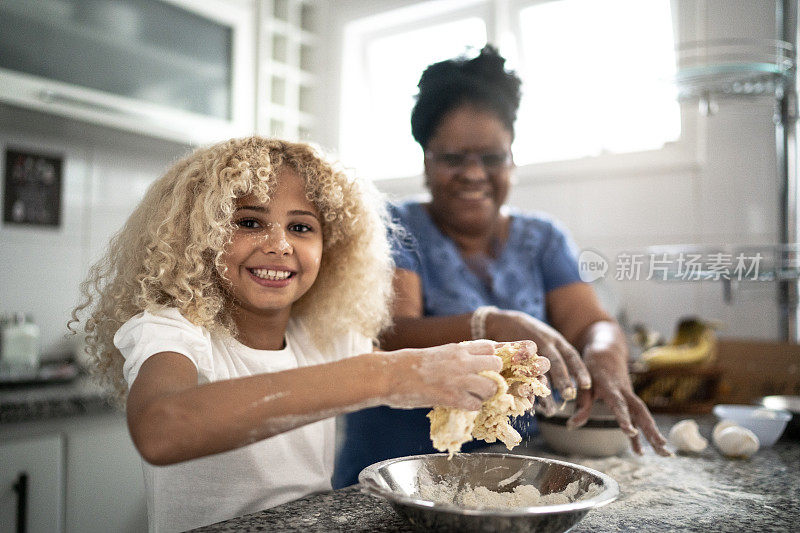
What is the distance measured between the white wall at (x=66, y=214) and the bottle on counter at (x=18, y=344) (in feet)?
0.33

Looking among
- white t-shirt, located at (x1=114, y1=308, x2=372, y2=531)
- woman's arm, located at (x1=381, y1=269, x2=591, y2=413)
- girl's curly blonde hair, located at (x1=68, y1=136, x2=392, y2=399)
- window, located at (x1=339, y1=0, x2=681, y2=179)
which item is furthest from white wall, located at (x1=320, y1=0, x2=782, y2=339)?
white t-shirt, located at (x1=114, y1=308, x2=372, y2=531)

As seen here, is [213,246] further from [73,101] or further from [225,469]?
[73,101]

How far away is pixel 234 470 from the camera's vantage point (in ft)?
3.16

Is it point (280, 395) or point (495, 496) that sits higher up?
point (280, 395)

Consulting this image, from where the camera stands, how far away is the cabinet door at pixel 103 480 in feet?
5.66

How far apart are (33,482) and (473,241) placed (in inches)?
50.3

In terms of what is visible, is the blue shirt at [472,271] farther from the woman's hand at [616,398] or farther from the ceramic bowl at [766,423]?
the ceramic bowl at [766,423]

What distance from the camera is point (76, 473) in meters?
1.73

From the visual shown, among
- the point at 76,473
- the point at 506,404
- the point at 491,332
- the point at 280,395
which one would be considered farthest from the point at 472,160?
the point at 76,473

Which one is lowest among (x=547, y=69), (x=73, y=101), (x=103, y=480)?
(x=103, y=480)

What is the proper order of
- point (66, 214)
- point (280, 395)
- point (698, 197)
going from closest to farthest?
1. point (280, 395)
2. point (698, 197)
3. point (66, 214)

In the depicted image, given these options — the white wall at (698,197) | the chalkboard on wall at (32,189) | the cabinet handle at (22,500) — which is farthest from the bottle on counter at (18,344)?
the white wall at (698,197)

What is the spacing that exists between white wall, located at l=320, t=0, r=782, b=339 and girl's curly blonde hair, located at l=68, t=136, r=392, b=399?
2.38 feet

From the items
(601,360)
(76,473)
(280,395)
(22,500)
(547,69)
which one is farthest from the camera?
(547,69)
